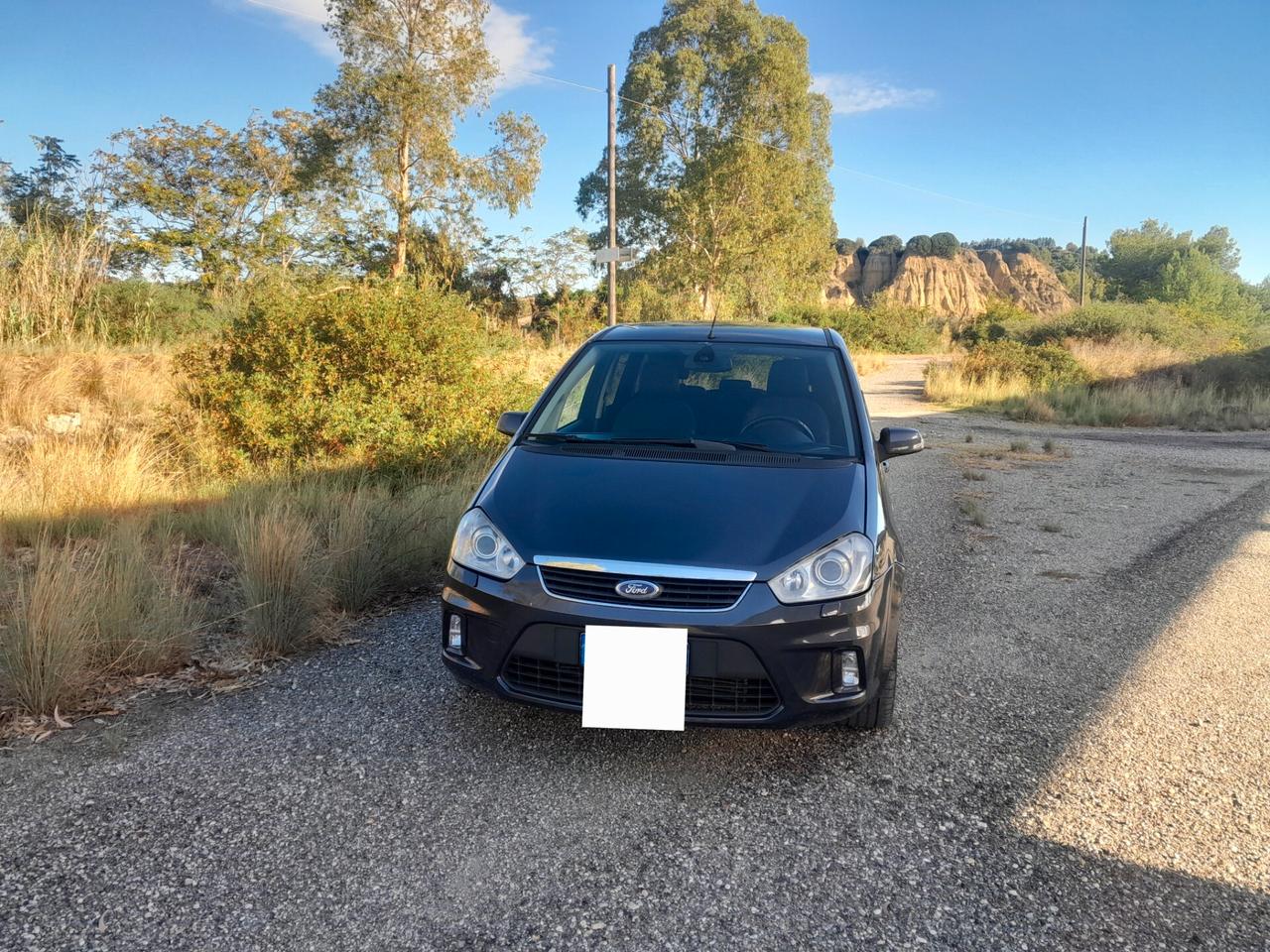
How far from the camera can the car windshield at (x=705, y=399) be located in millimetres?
3451

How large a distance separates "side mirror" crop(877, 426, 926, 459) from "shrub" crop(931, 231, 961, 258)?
111375 millimetres

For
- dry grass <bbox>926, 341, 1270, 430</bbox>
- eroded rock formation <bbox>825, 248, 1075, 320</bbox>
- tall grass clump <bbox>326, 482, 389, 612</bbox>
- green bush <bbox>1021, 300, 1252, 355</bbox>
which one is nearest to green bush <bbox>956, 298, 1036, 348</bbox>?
green bush <bbox>1021, 300, 1252, 355</bbox>

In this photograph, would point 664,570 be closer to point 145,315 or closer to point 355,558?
point 355,558

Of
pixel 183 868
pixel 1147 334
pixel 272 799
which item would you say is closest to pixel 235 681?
pixel 272 799

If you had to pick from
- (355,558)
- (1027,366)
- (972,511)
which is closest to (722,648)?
(355,558)

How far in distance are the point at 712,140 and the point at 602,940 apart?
121 feet

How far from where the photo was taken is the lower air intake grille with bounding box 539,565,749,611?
2.49m

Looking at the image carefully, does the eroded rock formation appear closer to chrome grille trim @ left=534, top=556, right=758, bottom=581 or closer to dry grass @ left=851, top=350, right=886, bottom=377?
dry grass @ left=851, top=350, right=886, bottom=377

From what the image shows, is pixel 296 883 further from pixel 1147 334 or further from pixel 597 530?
pixel 1147 334

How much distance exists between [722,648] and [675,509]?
1.78 feet

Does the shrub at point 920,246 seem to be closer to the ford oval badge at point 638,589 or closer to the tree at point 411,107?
the tree at point 411,107

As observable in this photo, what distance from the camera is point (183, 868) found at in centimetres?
221

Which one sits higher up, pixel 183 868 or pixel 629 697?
pixel 629 697

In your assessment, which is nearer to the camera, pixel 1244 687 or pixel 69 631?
pixel 69 631
